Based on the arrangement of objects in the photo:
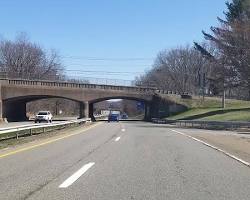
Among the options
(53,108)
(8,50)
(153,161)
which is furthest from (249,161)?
(53,108)

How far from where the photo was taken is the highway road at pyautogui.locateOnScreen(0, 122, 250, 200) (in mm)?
10049

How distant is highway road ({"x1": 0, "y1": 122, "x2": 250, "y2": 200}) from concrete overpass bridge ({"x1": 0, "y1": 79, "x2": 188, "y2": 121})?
71144 millimetres

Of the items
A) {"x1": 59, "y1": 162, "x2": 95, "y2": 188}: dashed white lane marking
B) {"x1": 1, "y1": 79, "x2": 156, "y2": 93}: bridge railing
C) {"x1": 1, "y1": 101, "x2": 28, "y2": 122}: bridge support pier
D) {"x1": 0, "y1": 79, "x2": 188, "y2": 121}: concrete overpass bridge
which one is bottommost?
{"x1": 59, "y1": 162, "x2": 95, "y2": 188}: dashed white lane marking

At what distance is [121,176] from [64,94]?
3327 inches

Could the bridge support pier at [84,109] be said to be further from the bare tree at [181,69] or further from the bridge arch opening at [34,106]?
the bare tree at [181,69]

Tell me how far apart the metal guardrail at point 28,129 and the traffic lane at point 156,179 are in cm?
1129

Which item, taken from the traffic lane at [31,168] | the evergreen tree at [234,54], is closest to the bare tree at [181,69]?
the evergreen tree at [234,54]

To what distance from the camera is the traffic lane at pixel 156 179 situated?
9961 millimetres

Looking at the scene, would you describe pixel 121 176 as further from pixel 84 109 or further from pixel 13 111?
pixel 13 111

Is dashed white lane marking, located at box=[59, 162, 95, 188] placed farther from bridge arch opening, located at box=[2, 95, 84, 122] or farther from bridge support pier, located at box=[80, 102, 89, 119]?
bridge support pier, located at box=[80, 102, 89, 119]

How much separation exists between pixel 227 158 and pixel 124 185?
6.85m

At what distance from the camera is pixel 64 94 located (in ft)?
316

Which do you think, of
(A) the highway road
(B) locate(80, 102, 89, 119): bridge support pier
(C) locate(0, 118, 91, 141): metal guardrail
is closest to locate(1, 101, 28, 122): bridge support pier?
(B) locate(80, 102, 89, 119): bridge support pier

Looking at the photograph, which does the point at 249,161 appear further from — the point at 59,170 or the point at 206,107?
the point at 206,107
